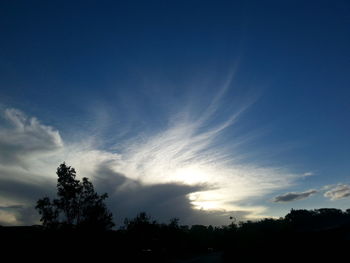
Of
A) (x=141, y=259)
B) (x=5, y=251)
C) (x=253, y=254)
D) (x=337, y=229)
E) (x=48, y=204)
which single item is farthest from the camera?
(x=48, y=204)

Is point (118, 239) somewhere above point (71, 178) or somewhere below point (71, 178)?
below

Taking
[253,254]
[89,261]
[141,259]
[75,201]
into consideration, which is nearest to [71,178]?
[75,201]

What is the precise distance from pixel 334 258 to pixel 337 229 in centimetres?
265

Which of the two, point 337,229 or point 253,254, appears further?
point 253,254

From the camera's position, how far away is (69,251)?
21109 mm

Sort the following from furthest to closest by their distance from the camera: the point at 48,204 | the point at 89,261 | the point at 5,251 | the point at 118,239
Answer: the point at 48,204 → the point at 118,239 → the point at 89,261 → the point at 5,251

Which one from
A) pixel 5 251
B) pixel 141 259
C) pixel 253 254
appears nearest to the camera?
pixel 5 251

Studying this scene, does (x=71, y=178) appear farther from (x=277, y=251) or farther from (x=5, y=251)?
(x=277, y=251)

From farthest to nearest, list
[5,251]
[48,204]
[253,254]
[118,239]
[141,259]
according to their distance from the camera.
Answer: [48,204]
[141,259]
[118,239]
[253,254]
[5,251]

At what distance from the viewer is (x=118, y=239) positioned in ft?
88.6

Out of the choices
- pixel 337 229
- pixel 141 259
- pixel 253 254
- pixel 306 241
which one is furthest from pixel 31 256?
pixel 337 229

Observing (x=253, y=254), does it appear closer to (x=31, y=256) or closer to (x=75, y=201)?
(x=31, y=256)

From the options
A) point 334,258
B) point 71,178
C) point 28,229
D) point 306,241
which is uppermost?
point 71,178

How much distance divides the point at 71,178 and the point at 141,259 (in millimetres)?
23836
